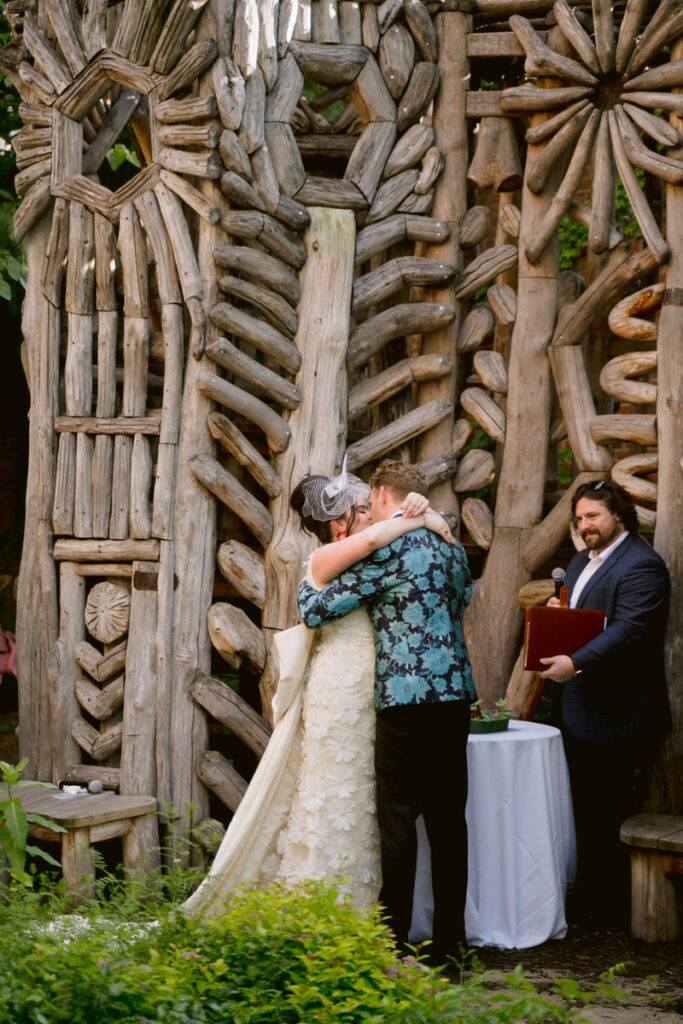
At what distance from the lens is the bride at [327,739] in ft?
15.2

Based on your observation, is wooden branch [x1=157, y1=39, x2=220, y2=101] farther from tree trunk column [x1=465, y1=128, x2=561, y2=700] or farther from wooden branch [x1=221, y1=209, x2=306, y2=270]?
tree trunk column [x1=465, y1=128, x2=561, y2=700]

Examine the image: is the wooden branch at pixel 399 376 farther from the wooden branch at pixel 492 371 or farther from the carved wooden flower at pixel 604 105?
the carved wooden flower at pixel 604 105

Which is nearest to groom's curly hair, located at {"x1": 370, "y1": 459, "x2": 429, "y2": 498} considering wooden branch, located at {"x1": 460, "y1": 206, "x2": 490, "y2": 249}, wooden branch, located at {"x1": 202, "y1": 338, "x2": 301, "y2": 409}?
wooden branch, located at {"x1": 202, "y1": 338, "x2": 301, "y2": 409}

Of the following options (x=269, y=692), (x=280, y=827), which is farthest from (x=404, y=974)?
(x=269, y=692)

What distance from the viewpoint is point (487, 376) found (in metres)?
6.44

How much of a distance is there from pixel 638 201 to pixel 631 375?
2.74 feet

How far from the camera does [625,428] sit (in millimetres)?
5984

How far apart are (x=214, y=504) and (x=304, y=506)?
1504 mm

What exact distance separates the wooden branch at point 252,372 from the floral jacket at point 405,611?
167cm

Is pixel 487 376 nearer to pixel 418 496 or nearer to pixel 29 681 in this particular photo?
pixel 418 496

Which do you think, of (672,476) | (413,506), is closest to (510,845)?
(413,506)

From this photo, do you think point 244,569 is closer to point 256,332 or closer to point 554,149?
point 256,332

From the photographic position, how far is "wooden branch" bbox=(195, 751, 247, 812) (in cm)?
602

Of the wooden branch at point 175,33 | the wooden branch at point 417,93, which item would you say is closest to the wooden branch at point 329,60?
the wooden branch at point 417,93
